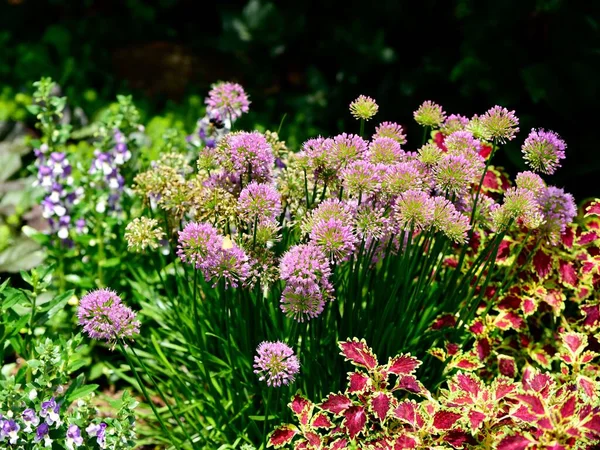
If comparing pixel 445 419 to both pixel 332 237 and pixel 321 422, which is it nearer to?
pixel 321 422

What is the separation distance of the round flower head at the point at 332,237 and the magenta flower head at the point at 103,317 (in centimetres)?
53

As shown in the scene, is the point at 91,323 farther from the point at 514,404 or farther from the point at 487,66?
the point at 487,66

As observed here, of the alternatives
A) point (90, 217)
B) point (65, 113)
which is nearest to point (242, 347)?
point (90, 217)

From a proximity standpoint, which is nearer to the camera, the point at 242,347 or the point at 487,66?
the point at 242,347

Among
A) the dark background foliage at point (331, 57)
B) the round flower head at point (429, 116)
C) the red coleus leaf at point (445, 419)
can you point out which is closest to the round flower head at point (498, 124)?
the round flower head at point (429, 116)

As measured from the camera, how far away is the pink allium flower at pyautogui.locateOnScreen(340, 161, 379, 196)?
6.35ft

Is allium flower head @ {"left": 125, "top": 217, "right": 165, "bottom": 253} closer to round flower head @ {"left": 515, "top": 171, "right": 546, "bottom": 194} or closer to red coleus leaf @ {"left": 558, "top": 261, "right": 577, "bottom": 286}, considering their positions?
round flower head @ {"left": 515, "top": 171, "right": 546, "bottom": 194}

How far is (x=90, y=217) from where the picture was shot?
338 centimetres

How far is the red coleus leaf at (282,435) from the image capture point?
6.78ft

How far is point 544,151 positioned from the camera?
205 cm

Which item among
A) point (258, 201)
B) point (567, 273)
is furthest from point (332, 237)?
point (567, 273)

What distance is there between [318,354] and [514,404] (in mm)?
638

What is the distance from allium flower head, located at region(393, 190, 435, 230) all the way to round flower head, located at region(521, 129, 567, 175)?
34 centimetres

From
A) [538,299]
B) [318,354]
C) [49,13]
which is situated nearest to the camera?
[318,354]
